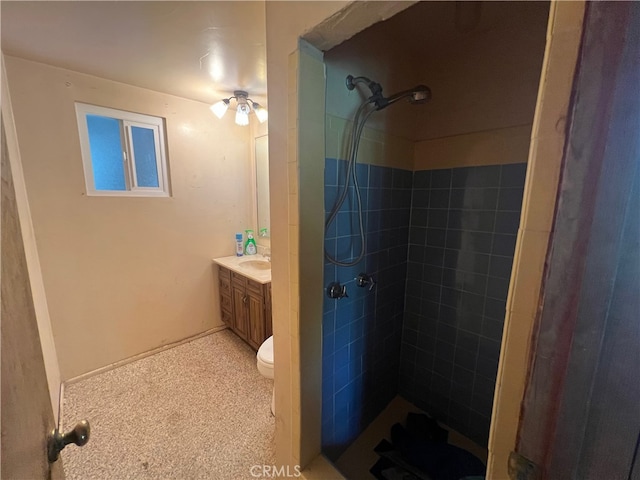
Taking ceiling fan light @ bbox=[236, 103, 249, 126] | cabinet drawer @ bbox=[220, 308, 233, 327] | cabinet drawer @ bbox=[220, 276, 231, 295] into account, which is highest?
ceiling fan light @ bbox=[236, 103, 249, 126]

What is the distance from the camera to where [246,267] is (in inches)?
93.7

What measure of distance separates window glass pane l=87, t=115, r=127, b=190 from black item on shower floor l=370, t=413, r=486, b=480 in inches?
103

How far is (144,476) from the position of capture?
4.46ft

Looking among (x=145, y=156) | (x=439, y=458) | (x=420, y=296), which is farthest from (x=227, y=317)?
(x=439, y=458)

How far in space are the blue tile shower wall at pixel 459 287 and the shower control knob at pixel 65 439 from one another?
5.56ft

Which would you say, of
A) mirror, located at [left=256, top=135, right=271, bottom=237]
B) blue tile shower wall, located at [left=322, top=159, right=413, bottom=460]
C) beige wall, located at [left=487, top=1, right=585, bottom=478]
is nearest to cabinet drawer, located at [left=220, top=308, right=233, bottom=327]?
mirror, located at [left=256, top=135, right=271, bottom=237]

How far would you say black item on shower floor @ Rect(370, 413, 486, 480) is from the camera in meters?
1.36

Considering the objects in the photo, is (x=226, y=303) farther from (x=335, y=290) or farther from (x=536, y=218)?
(x=536, y=218)

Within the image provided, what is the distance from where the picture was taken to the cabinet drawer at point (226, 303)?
2522 millimetres

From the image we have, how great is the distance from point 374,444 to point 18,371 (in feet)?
5.57

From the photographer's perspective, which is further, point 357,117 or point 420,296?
point 420,296

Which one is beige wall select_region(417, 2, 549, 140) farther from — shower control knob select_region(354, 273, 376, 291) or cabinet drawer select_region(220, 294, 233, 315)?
cabinet drawer select_region(220, 294, 233, 315)

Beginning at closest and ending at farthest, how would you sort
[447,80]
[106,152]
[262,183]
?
[447,80] < [106,152] < [262,183]

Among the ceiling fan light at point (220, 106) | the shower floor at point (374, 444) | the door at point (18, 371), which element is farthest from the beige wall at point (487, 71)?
the shower floor at point (374, 444)
